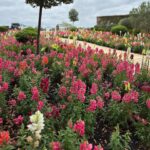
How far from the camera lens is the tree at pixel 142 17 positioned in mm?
29250

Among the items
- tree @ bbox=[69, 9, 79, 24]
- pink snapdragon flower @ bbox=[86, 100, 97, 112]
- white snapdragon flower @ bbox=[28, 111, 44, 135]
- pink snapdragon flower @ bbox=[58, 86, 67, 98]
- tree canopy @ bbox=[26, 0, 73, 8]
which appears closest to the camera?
white snapdragon flower @ bbox=[28, 111, 44, 135]

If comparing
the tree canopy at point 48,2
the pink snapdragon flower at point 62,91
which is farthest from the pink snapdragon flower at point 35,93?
the tree canopy at point 48,2

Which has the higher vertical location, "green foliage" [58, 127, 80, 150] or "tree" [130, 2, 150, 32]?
"tree" [130, 2, 150, 32]

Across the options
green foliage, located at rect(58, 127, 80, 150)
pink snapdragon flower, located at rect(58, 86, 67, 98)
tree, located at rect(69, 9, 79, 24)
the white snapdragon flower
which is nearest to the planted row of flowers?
pink snapdragon flower, located at rect(58, 86, 67, 98)

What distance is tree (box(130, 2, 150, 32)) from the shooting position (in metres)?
29.2

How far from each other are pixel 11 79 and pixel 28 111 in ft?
4.72

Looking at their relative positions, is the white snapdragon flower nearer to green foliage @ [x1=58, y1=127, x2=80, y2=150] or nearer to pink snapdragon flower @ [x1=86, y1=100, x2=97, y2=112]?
green foliage @ [x1=58, y1=127, x2=80, y2=150]

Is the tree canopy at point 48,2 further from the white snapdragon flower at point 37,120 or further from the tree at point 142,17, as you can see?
the tree at point 142,17

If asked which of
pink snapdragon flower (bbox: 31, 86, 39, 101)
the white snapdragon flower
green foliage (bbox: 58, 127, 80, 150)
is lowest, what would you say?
green foliage (bbox: 58, 127, 80, 150)

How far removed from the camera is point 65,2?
12.8 metres

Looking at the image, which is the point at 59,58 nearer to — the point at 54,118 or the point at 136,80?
the point at 136,80

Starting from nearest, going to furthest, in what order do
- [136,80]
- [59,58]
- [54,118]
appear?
[54,118]
[136,80]
[59,58]

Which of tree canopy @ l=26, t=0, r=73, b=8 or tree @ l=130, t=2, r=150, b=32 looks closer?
tree canopy @ l=26, t=0, r=73, b=8

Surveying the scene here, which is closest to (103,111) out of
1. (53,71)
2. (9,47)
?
(53,71)
